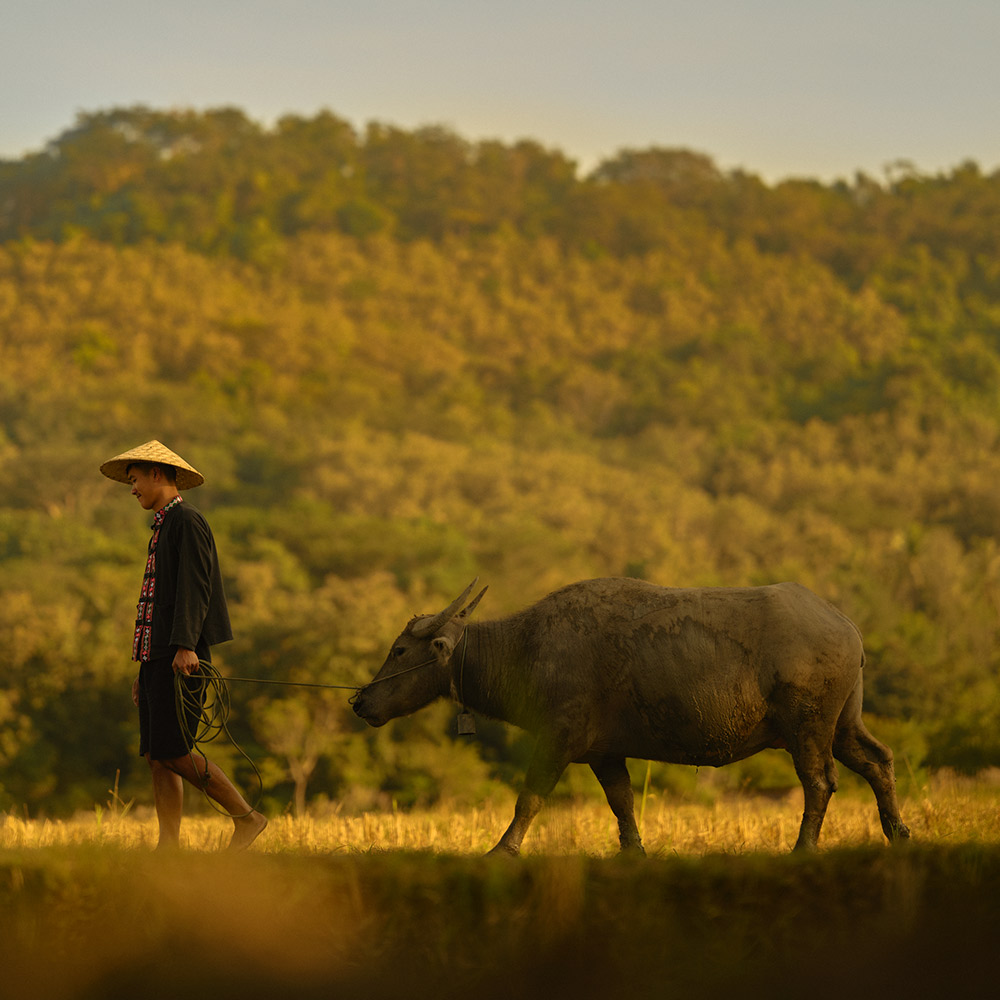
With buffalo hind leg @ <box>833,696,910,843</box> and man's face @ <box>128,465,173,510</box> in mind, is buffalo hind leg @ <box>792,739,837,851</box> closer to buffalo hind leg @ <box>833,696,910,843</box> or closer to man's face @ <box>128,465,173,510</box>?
buffalo hind leg @ <box>833,696,910,843</box>

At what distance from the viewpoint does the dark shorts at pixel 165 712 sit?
24.5ft

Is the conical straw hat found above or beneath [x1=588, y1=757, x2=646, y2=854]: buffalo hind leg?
above

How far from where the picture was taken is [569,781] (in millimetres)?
37406

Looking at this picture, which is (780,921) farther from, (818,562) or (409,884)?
(818,562)

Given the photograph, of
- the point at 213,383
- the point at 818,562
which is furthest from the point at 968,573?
the point at 213,383

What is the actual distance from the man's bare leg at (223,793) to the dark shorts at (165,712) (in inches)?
3.0

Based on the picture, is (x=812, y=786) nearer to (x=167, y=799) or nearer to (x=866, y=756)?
(x=866, y=756)

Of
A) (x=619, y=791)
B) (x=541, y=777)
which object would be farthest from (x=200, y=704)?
(x=619, y=791)

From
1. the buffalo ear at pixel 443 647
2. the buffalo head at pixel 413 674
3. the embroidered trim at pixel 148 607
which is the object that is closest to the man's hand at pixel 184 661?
the embroidered trim at pixel 148 607

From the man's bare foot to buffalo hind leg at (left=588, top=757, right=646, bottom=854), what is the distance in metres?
2.06

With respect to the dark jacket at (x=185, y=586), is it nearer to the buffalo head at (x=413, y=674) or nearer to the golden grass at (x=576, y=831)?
the buffalo head at (x=413, y=674)

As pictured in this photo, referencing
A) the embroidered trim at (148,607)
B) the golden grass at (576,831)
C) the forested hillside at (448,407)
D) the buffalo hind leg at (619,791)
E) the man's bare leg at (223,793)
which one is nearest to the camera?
the man's bare leg at (223,793)

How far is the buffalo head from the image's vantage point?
8242 mm

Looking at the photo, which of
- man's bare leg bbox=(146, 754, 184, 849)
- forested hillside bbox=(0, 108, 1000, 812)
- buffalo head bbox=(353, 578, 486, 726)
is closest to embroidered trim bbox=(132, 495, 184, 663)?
man's bare leg bbox=(146, 754, 184, 849)
